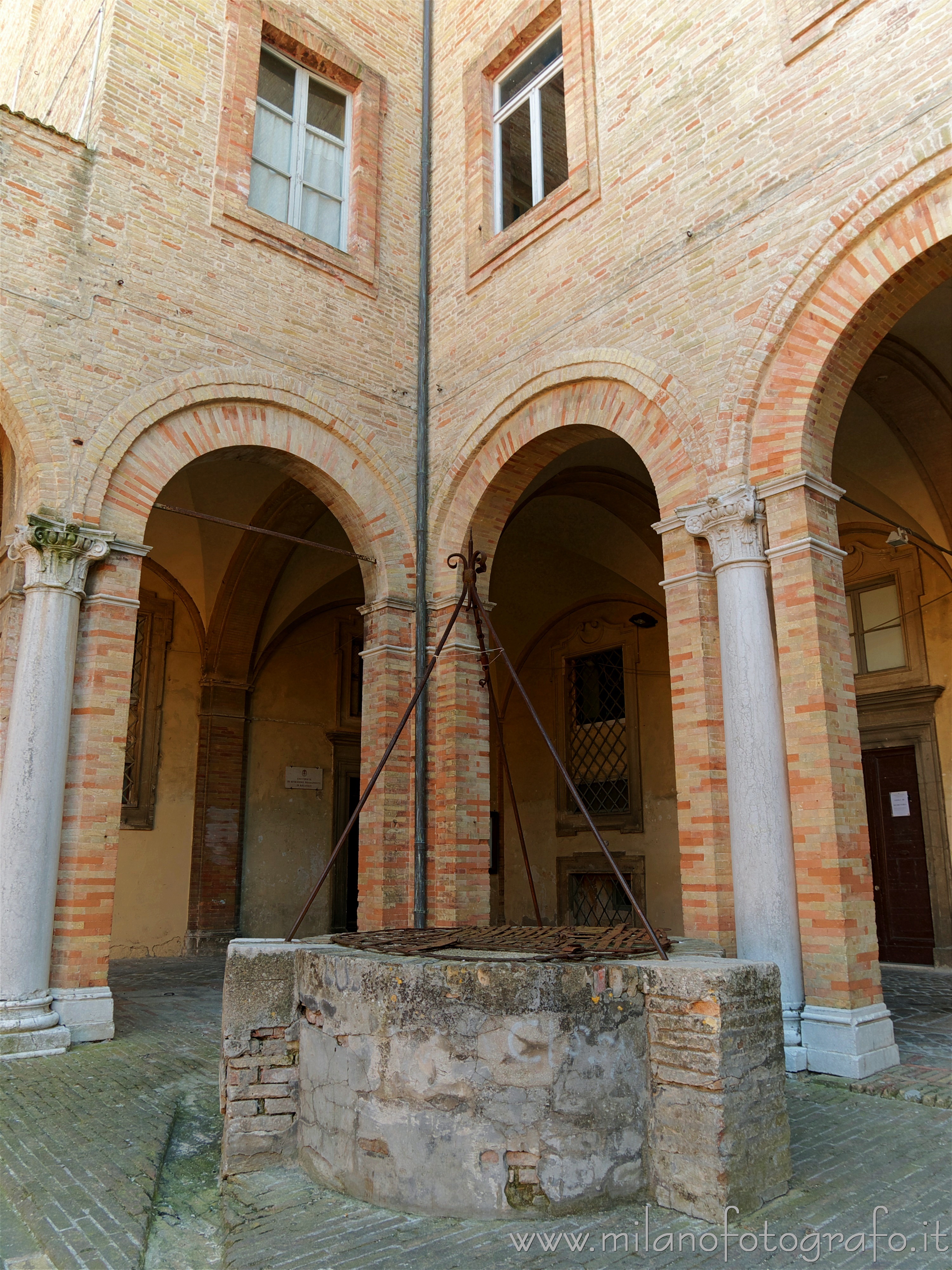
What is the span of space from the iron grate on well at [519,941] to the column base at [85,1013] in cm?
239

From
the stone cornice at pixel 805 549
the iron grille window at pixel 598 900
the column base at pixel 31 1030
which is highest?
the stone cornice at pixel 805 549

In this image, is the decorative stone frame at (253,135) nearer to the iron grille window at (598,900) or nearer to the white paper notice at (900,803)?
the white paper notice at (900,803)

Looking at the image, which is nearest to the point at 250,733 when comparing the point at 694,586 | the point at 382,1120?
the point at 694,586

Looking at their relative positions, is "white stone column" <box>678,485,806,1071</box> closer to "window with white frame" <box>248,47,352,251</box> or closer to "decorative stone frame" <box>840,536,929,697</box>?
"decorative stone frame" <box>840,536,929,697</box>

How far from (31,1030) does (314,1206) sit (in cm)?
322

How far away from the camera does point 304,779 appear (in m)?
12.0

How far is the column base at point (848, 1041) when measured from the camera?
15.3 feet

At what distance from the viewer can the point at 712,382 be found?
19.9 feet

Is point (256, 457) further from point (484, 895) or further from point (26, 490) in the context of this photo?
point (484, 895)

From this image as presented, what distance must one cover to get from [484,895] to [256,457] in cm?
420

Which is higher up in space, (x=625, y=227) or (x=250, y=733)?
(x=625, y=227)

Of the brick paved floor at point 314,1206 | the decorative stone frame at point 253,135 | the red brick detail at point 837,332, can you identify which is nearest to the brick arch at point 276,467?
the decorative stone frame at point 253,135

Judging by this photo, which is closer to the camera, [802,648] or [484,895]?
[802,648]

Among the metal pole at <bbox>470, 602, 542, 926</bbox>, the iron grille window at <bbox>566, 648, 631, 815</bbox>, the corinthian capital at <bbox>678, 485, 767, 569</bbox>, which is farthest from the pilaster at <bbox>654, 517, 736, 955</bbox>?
the iron grille window at <bbox>566, 648, 631, 815</bbox>
